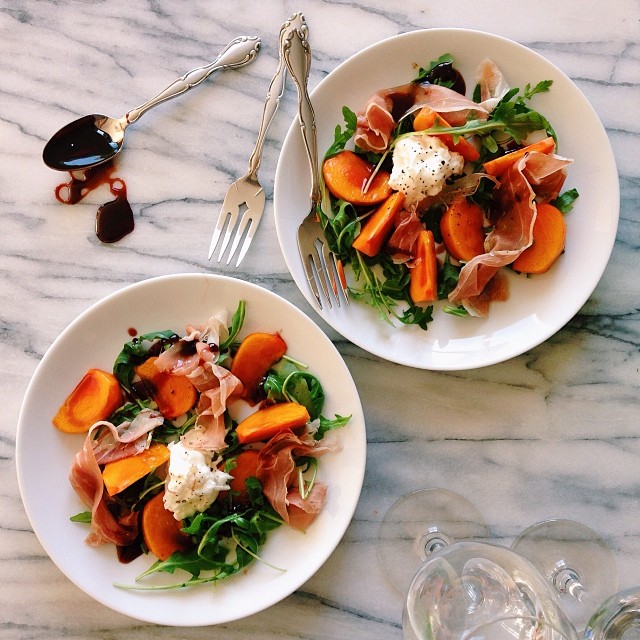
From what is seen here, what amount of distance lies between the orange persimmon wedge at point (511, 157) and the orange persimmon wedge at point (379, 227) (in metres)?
0.26

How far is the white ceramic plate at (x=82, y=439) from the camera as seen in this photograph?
5.95 ft

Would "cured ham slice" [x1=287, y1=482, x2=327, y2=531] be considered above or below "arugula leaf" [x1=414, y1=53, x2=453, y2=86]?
below

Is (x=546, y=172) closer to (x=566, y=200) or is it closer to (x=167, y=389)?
(x=566, y=200)

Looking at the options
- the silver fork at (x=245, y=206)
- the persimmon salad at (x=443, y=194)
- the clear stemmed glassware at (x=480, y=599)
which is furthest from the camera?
the silver fork at (x=245, y=206)

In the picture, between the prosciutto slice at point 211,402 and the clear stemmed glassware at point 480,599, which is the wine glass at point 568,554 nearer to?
the clear stemmed glassware at point 480,599

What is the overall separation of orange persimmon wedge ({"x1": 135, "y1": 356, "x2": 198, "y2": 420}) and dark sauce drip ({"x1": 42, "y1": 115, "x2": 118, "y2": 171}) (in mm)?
596

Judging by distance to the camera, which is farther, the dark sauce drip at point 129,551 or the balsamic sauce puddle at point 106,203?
the balsamic sauce puddle at point 106,203

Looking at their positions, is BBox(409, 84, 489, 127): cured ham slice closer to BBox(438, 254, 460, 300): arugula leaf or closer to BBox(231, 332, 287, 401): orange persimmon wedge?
BBox(438, 254, 460, 300): arugula leaf

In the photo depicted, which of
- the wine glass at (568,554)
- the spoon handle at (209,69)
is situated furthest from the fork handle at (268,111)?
the wine glass at (568,554)

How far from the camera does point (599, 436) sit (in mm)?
2002

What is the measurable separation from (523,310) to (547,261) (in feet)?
0.48

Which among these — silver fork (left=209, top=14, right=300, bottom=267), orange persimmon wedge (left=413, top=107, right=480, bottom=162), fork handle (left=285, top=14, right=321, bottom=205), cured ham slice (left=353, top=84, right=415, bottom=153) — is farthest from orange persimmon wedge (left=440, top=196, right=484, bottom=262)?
silver fork (left=209, top=14, right=300, bottom=267)

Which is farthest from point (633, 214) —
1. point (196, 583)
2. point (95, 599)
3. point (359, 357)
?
point (95, 599)

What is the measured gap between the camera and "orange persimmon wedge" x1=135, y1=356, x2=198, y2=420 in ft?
6.10
